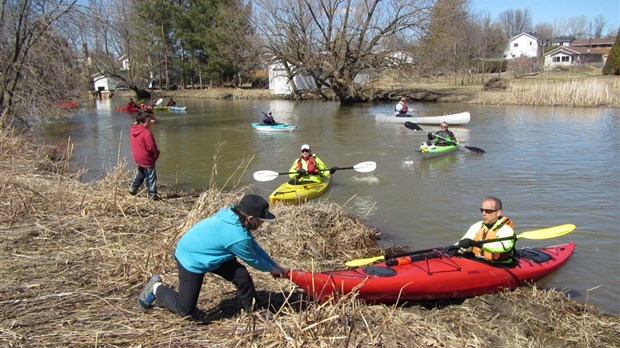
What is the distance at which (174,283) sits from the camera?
4.54 metres

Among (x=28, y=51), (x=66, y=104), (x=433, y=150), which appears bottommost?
(x=433, y=150)

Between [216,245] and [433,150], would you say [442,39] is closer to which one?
[433,150]

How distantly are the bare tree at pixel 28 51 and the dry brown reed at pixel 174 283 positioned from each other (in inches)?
272

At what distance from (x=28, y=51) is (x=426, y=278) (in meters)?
12.9

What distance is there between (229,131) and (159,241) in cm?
1670

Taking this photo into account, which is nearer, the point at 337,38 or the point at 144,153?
the point at 144,153

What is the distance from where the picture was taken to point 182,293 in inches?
145

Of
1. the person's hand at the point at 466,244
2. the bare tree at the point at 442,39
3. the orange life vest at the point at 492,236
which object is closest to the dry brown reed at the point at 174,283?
the orange life vest at the point at 492,236

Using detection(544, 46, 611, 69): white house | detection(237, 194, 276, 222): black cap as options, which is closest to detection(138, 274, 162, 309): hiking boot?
detection(237, 194, 276, 222): black cap

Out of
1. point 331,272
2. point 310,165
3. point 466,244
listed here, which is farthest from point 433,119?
point 331,272

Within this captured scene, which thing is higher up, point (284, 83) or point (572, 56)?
point (572, 56)

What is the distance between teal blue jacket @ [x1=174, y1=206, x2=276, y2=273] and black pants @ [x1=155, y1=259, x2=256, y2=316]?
83 mm

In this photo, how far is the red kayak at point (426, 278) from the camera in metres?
4.49

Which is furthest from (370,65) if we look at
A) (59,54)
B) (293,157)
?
(59,54)
